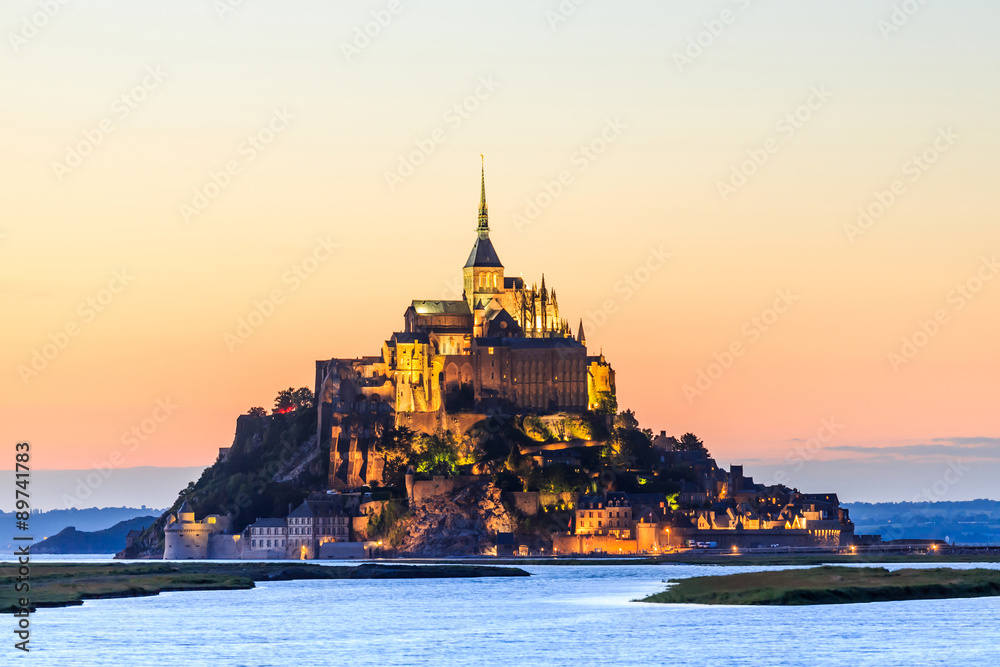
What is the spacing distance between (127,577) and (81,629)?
41844mm

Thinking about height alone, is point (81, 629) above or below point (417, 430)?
below

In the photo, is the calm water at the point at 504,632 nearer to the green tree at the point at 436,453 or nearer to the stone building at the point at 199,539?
the stone building at the point at 199,539

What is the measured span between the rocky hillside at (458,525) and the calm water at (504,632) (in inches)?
2262

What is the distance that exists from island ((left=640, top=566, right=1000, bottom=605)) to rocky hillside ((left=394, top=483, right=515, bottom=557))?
63.9 m

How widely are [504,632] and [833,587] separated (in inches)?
934

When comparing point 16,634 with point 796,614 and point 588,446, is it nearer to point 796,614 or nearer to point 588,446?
point 796,614

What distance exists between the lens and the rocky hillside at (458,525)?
177 metres

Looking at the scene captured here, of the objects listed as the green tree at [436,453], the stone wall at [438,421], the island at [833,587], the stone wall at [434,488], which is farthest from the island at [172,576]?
the island at [833,587]

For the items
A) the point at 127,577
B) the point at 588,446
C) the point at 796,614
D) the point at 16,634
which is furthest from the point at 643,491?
the point at 16,634

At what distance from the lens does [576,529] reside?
17862 cm

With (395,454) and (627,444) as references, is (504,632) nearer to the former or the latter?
(395,454)

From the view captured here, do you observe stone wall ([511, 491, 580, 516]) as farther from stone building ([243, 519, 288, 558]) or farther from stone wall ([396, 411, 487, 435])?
stone building ([243, 519, 288, 558])

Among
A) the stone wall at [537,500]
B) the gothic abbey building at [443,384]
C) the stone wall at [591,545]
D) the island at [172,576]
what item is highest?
the gothic abbey building at [443,384]

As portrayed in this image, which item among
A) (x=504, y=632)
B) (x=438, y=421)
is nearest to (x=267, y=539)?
(x=438, y=421)
